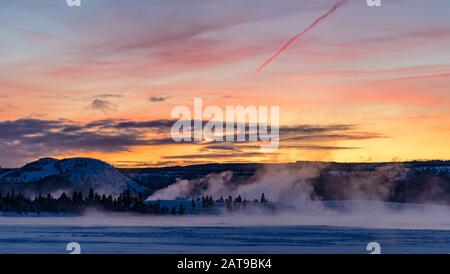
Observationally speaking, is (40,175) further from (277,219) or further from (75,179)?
(277,219)

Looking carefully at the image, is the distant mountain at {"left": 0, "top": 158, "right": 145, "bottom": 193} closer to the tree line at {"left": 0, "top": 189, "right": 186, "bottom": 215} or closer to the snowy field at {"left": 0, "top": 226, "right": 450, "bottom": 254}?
the tree line at {"left": 0, "top": 189, "right": 186, "bottom": 215}

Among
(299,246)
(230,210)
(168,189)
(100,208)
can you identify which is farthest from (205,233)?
(168,189)

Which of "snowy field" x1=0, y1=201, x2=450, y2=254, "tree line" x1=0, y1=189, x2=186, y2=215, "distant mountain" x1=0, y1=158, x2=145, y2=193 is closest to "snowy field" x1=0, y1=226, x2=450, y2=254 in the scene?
"snowy field" x1=0, y1=201, x2=450, y2=254

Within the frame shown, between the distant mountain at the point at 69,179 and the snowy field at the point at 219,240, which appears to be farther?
the distant mountain at the point at 69,179

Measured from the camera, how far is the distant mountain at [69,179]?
86875 mm

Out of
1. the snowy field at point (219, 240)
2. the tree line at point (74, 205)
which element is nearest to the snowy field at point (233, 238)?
the snowy field at point (219, 240)

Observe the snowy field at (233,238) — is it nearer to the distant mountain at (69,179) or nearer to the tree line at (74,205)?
the tree line at (74,205)

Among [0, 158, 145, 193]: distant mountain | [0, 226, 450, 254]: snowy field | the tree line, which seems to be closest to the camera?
[0, 226, 450, 254]: snowy field

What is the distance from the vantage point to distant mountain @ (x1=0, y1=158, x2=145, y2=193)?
285 ft

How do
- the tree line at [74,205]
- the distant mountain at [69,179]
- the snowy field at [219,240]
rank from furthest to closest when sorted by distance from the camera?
the distant mountain at [69,179] < the tree line at [74,205] < the snowy field at [219,240]

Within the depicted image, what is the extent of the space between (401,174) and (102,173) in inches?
1418

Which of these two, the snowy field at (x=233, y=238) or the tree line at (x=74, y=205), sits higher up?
the tree line at (x=74, y=205)

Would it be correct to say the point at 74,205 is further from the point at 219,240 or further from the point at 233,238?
the point at 219,240
